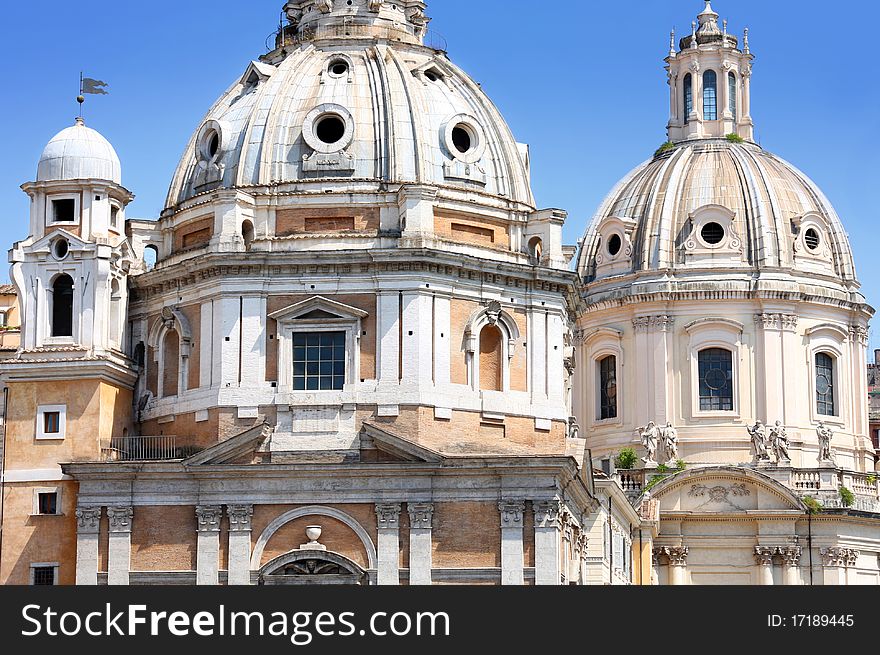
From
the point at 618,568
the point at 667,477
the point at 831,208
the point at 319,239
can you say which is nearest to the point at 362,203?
the point at 319,239

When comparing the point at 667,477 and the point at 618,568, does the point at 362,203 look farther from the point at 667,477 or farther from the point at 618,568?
the point at 667,477

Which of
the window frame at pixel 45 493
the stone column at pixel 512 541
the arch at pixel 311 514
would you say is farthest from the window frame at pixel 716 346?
the window frame at pixel 45 493

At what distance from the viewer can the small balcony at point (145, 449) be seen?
220 ft

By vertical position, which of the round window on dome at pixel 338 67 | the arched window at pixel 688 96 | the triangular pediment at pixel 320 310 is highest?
the arched window at pixel 688 96

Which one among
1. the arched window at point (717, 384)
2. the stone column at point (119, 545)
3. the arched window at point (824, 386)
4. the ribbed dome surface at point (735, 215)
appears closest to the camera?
the stone column at point (119, 545)

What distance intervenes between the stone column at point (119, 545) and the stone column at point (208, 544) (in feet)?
6.93

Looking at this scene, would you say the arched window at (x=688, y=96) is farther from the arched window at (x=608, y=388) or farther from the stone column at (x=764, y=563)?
the stone column at (x=764, y=563)

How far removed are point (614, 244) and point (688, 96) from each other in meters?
8.89

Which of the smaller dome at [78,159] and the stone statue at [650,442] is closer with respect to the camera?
the smaller dome at [78,159]

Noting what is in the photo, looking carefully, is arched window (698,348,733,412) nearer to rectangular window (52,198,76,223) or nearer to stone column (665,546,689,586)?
stone column (665,546,689,586)

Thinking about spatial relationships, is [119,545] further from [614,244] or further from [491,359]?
[614,244]

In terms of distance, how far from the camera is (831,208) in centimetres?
9725

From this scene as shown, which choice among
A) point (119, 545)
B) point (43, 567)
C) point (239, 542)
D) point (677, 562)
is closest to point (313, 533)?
point (239, 542)

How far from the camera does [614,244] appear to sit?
97062 millimetres
